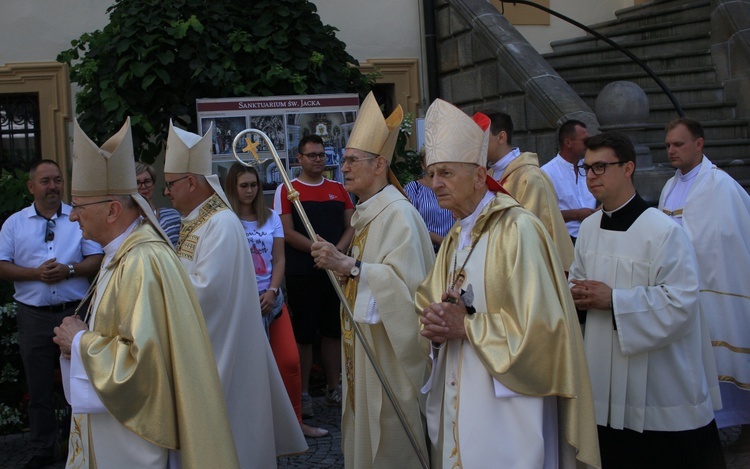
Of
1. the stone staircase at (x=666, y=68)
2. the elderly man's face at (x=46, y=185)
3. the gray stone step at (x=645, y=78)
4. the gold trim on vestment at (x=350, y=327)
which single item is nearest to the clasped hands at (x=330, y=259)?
the gold trim on vestment at (x=350, y=327)

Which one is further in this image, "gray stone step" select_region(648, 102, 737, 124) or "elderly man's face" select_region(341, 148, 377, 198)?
"gray stone step" select_region(648, 102, 737, 124)

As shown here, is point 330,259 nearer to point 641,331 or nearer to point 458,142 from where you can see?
point 458,142

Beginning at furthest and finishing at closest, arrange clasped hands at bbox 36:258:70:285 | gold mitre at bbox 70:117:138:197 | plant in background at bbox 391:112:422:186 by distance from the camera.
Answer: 1. plant in background at bbox 391:112:422:186
2. clasped hands at bbox 36:258:70:285
3. gold mitre at bbox 70:117:138:197

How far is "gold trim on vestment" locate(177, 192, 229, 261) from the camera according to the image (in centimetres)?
496

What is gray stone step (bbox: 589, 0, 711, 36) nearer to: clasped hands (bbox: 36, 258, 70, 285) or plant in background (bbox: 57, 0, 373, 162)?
plant in background (bbox: 57, 0, 373, 162)

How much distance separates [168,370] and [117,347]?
0.21 m

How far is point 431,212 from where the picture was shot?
286 inches

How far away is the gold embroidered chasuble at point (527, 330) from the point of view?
3.37m

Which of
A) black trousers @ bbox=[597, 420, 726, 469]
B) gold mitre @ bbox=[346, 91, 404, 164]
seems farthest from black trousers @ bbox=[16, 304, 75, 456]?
black trousers @ bbox=[597, 420, 726, 469]

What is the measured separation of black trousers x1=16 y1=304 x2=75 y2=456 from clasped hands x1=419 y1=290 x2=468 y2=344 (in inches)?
136

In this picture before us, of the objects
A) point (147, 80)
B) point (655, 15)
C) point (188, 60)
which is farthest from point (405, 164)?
point (655, 15)

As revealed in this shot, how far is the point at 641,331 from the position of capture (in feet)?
13.3

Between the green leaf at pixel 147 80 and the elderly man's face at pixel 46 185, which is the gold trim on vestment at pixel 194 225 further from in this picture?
the green leaf at pixel 147 80

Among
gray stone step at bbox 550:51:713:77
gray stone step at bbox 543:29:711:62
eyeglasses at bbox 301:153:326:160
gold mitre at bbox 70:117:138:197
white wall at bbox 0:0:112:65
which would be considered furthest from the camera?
gray stone step at bbox 543:29:711:62
